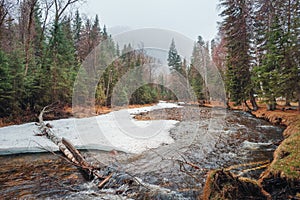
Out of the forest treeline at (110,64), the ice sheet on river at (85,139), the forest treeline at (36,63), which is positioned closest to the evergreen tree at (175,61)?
the forest treeline at (36,63)

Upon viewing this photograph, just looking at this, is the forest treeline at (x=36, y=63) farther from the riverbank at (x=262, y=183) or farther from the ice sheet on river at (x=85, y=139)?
the riverbank at (x=262, y=183)

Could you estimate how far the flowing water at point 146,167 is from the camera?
3.75 meters

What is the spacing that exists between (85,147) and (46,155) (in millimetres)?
1246

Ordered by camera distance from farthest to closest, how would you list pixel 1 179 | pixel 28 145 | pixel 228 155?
pixel 28 145 < pixel 228 155 < pixel 1 179

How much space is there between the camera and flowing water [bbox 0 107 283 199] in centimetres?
375

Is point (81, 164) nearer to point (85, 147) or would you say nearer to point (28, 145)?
point (85, 147)

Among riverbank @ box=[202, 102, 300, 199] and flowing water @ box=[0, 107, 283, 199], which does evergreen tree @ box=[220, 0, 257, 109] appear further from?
riverbank @ box=[202, 102, 300, 199]

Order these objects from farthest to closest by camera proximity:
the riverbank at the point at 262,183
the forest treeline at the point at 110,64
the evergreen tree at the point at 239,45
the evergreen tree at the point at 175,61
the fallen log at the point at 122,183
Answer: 1. the evergreen tree at the point at 175,61
2. the evergreen tree at the point at 239,45
3. the forest treeline at the point at 110,64
4. the fallen log at the point at 122,183
5. the riverbank at the point at 262,183

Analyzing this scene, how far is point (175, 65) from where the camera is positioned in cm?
4009

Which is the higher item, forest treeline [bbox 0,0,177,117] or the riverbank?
→ forest treeline [bbox 0,0,177,117]

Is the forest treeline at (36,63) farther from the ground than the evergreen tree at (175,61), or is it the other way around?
the evergreen tree at (175,61)

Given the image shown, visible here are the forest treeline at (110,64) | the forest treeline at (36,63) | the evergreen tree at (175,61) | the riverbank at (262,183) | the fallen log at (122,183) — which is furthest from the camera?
the evergreen tree at (175,61)

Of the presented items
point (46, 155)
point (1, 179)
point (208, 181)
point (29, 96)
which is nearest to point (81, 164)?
point (1, 179)

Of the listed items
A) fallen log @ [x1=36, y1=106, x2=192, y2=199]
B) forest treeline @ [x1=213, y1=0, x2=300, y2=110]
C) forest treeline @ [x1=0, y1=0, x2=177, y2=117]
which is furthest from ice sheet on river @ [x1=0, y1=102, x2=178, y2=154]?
forest treeline @ [x1=213, y1=0, x2=300, y2=110]
